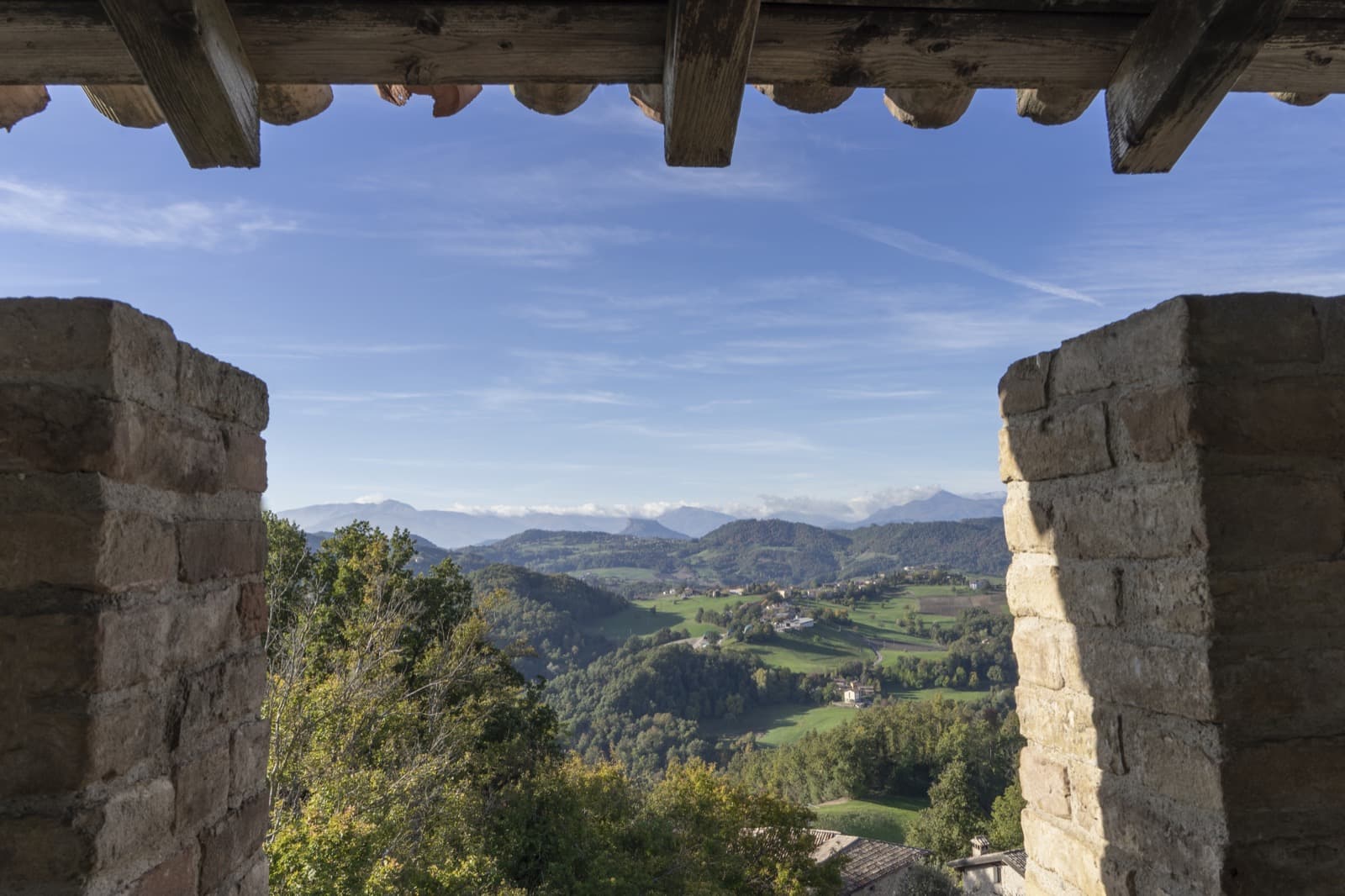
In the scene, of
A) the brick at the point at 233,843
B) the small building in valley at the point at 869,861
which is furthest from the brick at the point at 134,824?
the small building in valley at the point at 869,861

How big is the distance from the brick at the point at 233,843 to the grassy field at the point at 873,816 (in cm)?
4497

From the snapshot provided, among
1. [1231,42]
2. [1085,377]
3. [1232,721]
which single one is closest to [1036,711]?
[1232,721]

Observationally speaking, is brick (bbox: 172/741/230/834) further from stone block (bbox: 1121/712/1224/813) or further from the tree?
the tree

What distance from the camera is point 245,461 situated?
77.2 inches

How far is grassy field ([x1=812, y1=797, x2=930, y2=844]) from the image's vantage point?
147 feet

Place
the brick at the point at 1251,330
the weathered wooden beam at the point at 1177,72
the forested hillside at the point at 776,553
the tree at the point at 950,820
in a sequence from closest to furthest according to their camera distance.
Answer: the weathered wooden beam at the point at 1177,72 < the brick at the point at 1251,330 < the tree at the point at 950,820 < the forested hillside at the point at 776,553

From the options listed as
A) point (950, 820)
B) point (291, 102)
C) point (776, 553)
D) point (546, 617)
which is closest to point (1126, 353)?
point (291, 102)

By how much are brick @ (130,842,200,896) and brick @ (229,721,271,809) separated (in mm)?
182

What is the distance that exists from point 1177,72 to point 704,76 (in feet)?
2.92

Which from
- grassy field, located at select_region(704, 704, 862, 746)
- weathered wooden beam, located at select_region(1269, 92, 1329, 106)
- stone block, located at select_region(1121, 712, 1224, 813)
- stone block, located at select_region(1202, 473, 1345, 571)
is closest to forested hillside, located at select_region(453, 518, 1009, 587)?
grassy field, located at select_region(704, 704, 862, 746)

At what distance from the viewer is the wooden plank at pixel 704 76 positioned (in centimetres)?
134

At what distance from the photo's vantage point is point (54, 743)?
1.30 m

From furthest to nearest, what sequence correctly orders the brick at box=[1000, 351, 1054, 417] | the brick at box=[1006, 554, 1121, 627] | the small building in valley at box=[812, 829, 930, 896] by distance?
1. the small building in valley at box=[812, 829, 930, 896]
2. the brick at box=[1000, 351, 1054, 417]
3. the brick at box=[1006, 554, 1121, 627]

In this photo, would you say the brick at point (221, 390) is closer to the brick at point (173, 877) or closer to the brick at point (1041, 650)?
the brick at point (173, 877)
